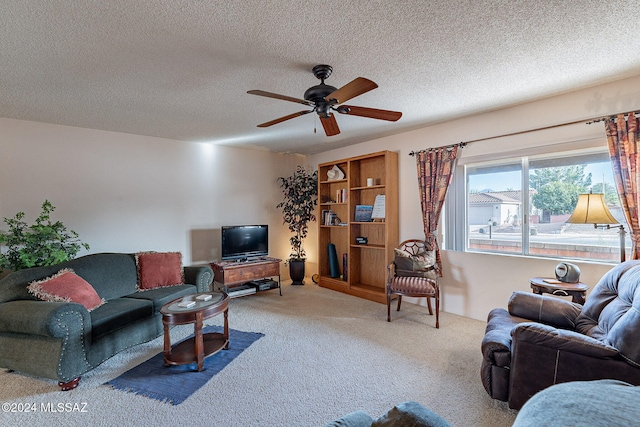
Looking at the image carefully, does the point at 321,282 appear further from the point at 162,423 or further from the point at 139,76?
the point at 139,76

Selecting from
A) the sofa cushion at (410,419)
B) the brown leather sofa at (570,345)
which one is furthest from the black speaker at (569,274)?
the sofa cushion at (410,419)

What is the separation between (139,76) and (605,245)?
4.56 m

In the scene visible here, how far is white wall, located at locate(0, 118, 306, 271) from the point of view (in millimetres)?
3516

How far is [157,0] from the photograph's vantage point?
5.14ft

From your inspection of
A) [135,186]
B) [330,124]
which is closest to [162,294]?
[135,186]

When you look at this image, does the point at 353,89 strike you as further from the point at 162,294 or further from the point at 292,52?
the point at 162,294

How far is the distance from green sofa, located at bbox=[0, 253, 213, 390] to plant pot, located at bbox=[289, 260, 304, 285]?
94.2 inches

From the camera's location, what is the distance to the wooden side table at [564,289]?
2.47m

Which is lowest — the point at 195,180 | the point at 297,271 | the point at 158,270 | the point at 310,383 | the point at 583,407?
the point at 310,383

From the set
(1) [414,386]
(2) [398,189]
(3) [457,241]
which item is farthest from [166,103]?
(3) [457,241]

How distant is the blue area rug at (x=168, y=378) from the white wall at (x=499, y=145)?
109 inches

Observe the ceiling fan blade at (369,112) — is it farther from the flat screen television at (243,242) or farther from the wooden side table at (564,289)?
the flat screen television at (243,242)

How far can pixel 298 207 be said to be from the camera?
552 centimetres

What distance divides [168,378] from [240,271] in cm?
211
